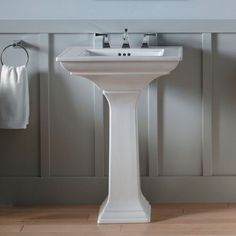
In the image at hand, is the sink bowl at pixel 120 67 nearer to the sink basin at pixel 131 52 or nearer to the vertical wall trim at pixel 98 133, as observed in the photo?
the sink basin at pixel 131 52

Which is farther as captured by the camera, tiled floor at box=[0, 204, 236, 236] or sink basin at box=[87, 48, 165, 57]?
sink basin at box=[87, 48, 165, 57]

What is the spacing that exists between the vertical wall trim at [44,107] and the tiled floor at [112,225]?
0.86 feet

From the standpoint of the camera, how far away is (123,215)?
10.7ft

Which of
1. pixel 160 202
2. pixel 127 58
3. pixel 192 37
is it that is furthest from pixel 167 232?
pixel 192 37

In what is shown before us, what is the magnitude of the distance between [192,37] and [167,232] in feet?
3.78

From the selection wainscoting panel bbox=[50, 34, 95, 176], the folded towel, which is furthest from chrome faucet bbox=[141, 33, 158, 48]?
the folded towel

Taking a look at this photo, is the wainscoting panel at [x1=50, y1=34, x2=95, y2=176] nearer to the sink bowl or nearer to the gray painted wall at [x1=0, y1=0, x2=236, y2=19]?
the gray painted wall at [x1=0, y1=0, x2=236, y2=19]

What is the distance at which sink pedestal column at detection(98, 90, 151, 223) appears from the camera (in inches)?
128

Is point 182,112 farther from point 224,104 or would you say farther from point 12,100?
point 12,100

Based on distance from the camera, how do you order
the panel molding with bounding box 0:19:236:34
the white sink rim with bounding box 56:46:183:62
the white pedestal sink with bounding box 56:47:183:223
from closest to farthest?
the white sink rim with bounding box 56:46:183:62
the white pedestal sink with bounding box 56:47:183:223
the panel molding with bounding box 0:19:236:34

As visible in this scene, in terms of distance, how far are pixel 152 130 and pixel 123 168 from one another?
1.35 ft

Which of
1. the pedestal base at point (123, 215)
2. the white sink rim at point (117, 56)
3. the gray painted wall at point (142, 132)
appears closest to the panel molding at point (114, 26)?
the gray painted wall at point (142, 132)

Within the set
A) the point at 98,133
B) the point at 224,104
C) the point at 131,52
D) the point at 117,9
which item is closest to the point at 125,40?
the point at 131,52

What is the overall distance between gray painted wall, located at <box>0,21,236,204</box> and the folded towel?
7.4 inches
